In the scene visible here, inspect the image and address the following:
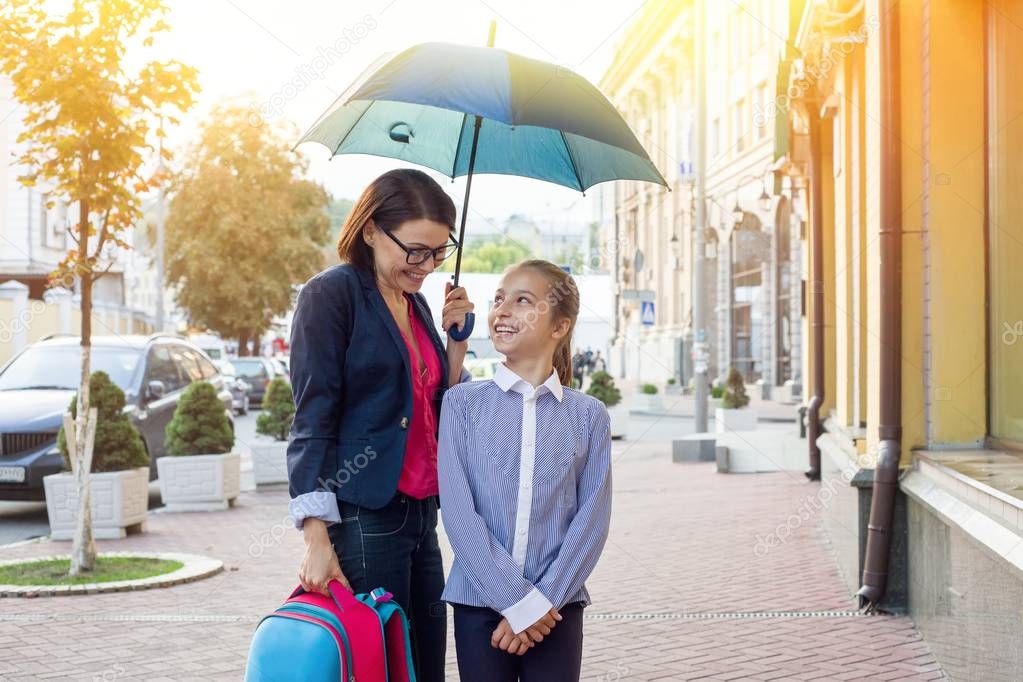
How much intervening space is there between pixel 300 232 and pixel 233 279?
330cm

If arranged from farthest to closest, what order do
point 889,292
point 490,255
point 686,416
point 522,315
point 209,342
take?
1. point 490,255
2. point 209,342
3. point 686,416
4. point 889,292
5. point 522,315

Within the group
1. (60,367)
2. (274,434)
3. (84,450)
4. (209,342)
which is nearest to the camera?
(84,450)

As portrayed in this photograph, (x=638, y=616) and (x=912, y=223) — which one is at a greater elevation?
(x=912, y=223)

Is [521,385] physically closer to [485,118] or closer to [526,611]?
[526,611]

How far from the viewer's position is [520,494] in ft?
10.5

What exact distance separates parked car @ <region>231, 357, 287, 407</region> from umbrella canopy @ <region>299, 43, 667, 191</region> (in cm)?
3410

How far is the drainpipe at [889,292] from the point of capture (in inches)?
277

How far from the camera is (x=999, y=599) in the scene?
15.2ft

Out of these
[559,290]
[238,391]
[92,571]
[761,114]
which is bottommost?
[92,571]

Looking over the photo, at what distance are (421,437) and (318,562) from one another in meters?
0.45

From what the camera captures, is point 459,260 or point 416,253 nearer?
point 416,253

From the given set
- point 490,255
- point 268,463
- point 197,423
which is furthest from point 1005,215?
point 490,255

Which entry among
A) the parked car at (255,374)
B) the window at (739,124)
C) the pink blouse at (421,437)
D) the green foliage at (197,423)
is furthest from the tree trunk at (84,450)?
the window at (739,124)

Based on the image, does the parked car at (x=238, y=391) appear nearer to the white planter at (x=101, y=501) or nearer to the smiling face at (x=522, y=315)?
the white planter at (x=101, y=501)
